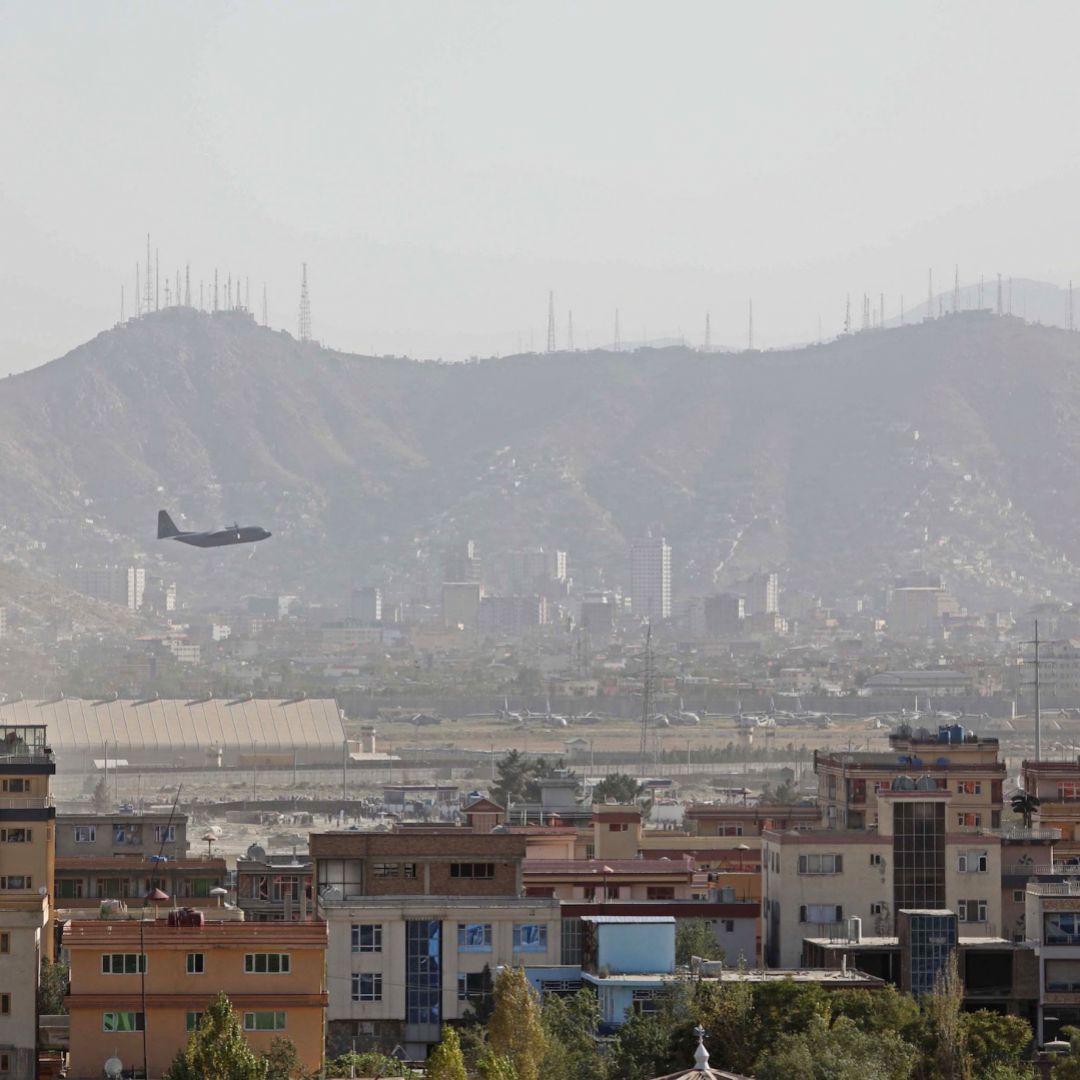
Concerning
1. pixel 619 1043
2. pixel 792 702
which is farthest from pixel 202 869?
pixel 792 702

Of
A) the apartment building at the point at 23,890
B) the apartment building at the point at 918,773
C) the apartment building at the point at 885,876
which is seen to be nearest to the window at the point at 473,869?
the apartment building at the point at 23,890

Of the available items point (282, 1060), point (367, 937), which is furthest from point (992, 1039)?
point (367, 937)

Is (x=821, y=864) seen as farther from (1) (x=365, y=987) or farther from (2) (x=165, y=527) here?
(2) (x=165, y=527)

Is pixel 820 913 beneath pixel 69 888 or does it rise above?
above

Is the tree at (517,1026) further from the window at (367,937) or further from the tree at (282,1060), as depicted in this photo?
the window at (367,937)


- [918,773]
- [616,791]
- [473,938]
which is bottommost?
[473,938]

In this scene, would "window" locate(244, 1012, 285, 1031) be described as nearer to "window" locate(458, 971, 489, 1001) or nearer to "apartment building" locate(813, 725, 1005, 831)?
"window" locate(458, 971, 489, 1001)

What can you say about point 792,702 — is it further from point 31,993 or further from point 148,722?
point 31,993
